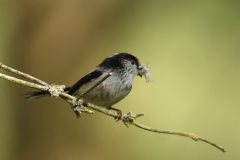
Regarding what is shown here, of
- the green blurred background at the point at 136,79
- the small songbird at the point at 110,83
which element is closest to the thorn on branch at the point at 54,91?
the small songbird at the point at 110,83

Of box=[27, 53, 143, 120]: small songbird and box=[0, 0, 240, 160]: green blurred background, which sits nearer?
box=[27, 53, 143, 120]: small songbird

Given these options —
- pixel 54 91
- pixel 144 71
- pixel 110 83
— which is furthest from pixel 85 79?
pixel 54 91

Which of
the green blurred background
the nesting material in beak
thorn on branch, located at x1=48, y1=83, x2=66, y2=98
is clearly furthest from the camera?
the green blurred background

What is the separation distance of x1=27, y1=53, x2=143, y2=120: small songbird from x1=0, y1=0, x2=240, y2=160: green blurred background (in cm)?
66

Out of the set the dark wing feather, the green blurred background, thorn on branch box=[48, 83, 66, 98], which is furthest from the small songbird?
the green blurred background

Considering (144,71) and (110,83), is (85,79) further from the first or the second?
(144,71)

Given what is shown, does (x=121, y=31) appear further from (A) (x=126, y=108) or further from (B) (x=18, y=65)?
(B) (x=18, y=65)

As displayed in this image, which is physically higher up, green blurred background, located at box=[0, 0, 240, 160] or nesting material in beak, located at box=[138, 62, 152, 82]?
green blurred background, located at box=[0, 0, 240, 160]

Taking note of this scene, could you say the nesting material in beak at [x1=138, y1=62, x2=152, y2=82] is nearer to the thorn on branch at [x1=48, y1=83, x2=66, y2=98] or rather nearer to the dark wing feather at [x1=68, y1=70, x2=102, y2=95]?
the dark wing feather at [x1=68, y1=70, x2=102, y2=95]

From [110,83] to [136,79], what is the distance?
0.75 metres

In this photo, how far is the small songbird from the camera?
1.12 meters

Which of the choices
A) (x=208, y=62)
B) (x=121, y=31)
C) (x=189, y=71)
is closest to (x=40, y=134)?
(x=121, y=31)

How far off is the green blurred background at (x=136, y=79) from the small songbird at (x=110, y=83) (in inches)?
26.1

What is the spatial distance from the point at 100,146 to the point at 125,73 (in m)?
0.85
